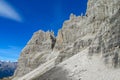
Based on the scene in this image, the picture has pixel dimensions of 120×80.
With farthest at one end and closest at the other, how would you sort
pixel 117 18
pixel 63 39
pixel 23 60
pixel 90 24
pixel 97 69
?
pixel 23 60 < pixel 63 39 < pixel 90 24 < pixel 117 18 < pixel 97 69

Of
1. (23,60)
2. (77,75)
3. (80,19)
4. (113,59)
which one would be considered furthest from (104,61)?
(23,60)

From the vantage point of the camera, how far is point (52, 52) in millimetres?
131125

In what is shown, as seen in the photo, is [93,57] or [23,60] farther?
[23,60]

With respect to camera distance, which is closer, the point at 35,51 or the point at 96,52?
the point at 96,52

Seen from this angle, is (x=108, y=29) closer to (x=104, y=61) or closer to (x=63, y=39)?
(x=104, y=61)

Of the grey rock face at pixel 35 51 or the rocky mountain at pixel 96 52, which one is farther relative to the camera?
the grey rock face at pixel 35 51

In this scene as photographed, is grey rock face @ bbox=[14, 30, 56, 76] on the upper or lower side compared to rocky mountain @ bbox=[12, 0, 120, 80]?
upper

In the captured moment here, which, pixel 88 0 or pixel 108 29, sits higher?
pixel 88 0

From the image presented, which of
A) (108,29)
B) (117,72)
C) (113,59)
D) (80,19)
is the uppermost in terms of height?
(80,19)

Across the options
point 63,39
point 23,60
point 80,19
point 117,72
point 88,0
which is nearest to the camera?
point 117,72

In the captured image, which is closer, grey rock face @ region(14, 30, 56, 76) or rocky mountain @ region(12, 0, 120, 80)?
rocky mountain @ region(12, 0, 120, 80)

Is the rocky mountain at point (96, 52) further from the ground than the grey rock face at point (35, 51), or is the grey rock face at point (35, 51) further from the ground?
the grey rock face at point (35, 51)

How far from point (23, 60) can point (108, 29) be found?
9104 cm

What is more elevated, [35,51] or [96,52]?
[35,51]
